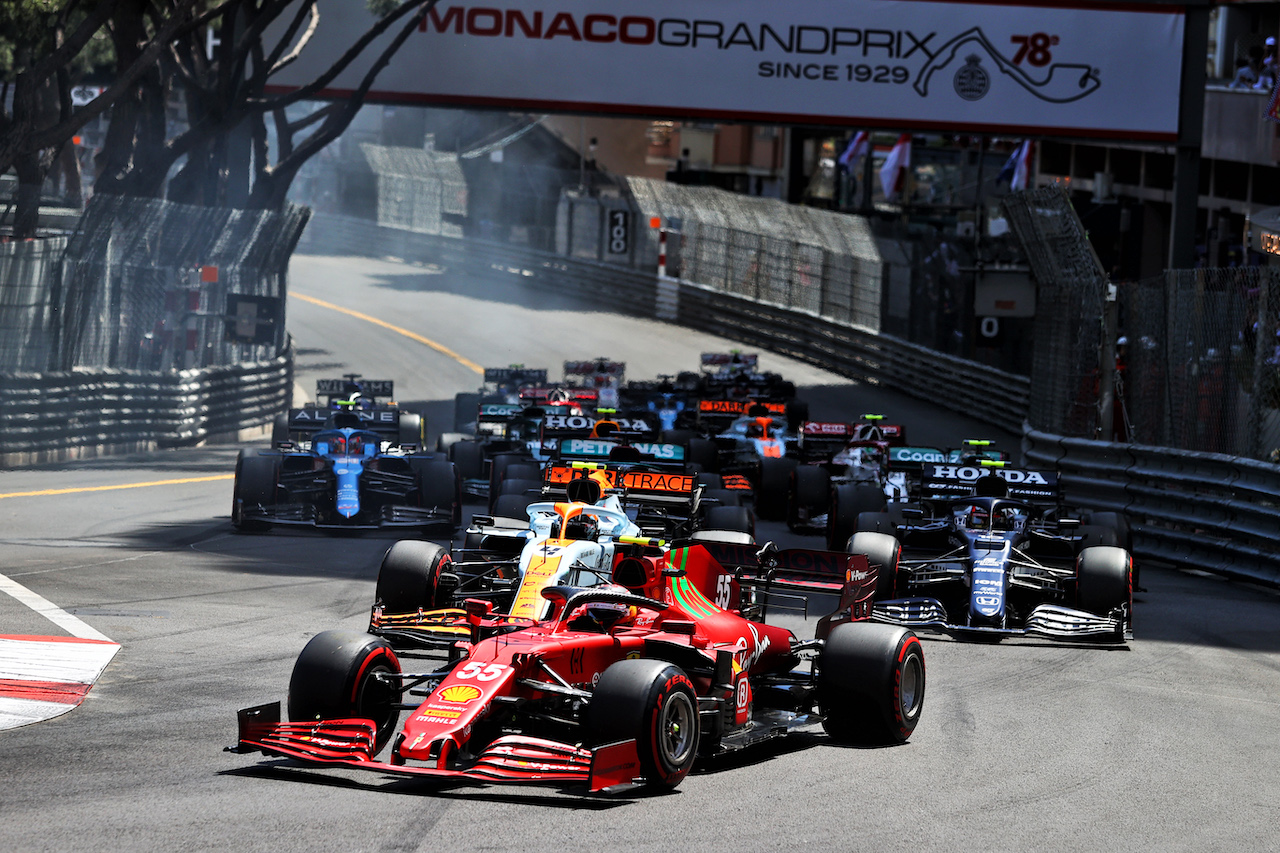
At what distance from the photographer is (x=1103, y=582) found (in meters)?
13.5

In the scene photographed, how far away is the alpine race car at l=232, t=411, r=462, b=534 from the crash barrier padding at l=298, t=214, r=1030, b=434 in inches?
657

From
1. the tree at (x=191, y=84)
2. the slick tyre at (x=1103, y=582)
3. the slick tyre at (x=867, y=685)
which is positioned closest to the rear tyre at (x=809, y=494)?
the slick tyre at (x=1103, y=582)

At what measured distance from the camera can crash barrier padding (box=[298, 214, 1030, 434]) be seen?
34812 millimetres

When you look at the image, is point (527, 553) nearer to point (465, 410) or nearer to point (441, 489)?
point (441, 489)

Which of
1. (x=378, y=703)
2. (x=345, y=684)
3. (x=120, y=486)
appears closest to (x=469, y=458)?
(x=120, y=486)

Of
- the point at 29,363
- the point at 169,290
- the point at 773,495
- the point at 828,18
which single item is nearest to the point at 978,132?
the point at 828,18

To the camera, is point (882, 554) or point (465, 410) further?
point (465, 410)

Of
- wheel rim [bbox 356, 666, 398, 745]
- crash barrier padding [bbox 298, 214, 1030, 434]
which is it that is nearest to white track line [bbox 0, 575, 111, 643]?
wheel rim [bbox 356, 666, 398, 745]

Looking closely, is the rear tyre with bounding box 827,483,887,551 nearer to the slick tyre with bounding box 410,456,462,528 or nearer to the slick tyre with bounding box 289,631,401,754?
the slick tyre with bounding box 410,456,462,528

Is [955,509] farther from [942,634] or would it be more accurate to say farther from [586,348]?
[586,348]

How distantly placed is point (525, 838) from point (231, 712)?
295cm

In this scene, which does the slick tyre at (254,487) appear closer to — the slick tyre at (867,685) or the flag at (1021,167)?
the slick tyre at (867,685)

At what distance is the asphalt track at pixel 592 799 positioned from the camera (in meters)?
7.57

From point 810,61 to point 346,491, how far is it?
1466 cm
